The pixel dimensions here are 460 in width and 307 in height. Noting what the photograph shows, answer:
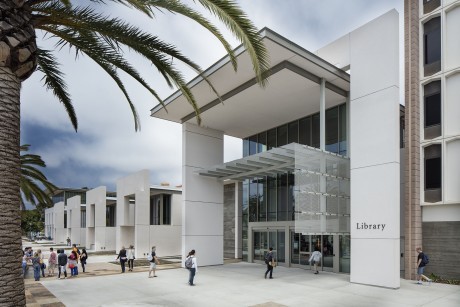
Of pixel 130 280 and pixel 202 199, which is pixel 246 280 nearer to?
pixel 130 280

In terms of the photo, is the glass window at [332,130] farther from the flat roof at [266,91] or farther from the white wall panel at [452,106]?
the white wall panel at [452,106]

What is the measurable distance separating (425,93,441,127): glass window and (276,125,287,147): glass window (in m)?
8.64

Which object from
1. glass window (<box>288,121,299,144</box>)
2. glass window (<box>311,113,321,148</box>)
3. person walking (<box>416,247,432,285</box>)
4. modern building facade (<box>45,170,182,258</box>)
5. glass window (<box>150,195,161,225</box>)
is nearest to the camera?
person walking (<box>416,247,432,285</box>)

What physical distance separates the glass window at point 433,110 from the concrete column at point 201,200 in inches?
493

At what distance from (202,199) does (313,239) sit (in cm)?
711

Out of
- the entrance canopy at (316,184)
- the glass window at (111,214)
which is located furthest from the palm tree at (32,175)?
the glass window at (111,214)

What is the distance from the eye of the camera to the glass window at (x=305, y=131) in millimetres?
23031

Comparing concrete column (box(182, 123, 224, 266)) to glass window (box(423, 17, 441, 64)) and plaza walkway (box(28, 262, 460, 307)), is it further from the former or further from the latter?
glass window (box(423, 17, 441, 64))

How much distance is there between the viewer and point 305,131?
76.4ft

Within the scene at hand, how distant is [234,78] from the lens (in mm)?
18141

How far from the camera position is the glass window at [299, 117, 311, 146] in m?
23.0

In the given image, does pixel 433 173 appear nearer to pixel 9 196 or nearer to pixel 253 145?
pixel 253 145

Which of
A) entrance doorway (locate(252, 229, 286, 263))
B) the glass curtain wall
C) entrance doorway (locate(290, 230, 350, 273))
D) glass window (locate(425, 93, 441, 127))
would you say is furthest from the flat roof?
entrance doorway (locate(290, 230, 350, 273))

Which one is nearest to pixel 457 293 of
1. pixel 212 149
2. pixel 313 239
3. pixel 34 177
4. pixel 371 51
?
pixel 313 239
